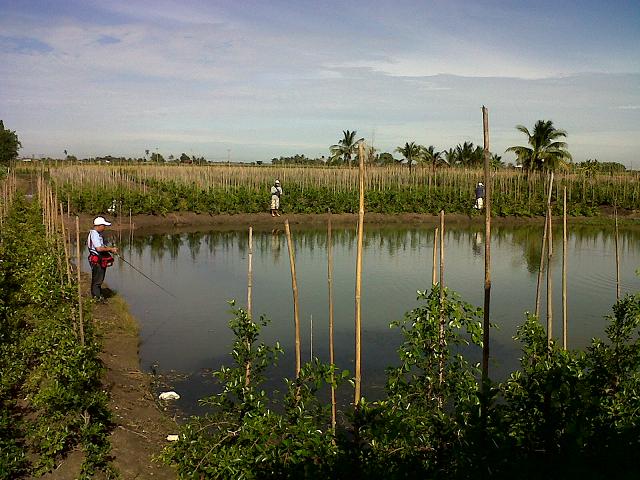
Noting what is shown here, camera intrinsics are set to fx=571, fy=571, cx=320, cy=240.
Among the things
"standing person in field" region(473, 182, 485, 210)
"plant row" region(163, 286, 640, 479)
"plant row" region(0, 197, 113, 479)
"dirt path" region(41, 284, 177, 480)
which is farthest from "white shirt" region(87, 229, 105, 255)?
"standing person in field" region(473, 182, 485, 210)

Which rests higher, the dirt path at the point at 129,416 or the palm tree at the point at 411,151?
the palm tree at the point at 411,151

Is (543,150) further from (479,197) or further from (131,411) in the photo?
(131,411)

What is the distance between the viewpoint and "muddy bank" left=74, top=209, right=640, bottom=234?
22.2m

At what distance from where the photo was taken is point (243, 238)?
20781 mm

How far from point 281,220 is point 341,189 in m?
3.94

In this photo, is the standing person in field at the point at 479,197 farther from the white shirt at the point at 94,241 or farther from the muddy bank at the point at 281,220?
the white shirt at the point at 94,241

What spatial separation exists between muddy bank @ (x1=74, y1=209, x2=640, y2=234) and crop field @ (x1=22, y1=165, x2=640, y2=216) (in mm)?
340

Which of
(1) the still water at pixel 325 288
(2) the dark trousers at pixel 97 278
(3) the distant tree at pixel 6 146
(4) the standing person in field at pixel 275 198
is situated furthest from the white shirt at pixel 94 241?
(3) the distant tree at pixel 6 146

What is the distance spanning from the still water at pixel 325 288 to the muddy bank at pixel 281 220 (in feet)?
5.55

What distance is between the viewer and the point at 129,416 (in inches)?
229

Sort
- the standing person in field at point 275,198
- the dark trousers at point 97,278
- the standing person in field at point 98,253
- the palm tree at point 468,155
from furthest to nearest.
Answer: the palm tree at point 468,155 → the standing person in field at point 275,198 → the dark trousers at point 97,278 → the standing person in field at point 98,253

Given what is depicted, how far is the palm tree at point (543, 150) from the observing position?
2669 cm

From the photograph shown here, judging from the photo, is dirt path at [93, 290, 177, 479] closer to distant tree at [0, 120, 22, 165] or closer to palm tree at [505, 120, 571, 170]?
palm tree at [505, 120, 571, 170]

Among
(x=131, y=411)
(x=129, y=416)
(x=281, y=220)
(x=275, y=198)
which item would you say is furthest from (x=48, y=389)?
(x=281, y=220)
